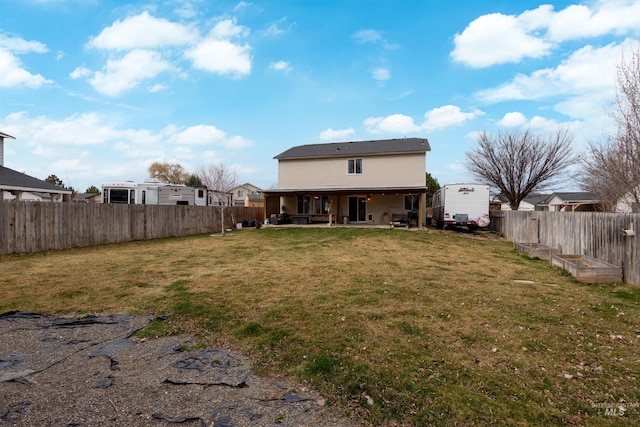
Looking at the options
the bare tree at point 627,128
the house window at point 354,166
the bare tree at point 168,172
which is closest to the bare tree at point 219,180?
the house window at point 354,166

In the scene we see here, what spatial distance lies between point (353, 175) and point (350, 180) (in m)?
0.44

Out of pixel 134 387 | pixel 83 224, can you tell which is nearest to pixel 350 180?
pixel 83 224

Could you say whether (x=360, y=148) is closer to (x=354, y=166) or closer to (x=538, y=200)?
(x=354, y=166)

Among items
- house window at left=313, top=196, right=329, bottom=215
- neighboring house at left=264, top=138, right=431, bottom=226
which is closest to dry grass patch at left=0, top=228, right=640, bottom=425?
neighboring house at left=264, top=138, right=431, bottom=226

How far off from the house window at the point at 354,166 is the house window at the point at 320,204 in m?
3.01

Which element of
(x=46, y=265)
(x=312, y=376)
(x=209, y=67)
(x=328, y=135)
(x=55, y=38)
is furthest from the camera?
Answer: (x=328, y=135)

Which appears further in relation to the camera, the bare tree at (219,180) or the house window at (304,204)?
the house window at (304,204)

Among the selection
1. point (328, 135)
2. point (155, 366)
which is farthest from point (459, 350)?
point (328, 135)

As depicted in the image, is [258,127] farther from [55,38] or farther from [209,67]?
[55,38]

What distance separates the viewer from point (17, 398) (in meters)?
2.89

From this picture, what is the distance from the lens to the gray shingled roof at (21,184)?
50.8 feet

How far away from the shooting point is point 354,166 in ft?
75.9

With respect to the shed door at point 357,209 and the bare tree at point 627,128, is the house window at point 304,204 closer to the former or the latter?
the shed door at point 357,209

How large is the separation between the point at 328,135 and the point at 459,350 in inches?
1250
